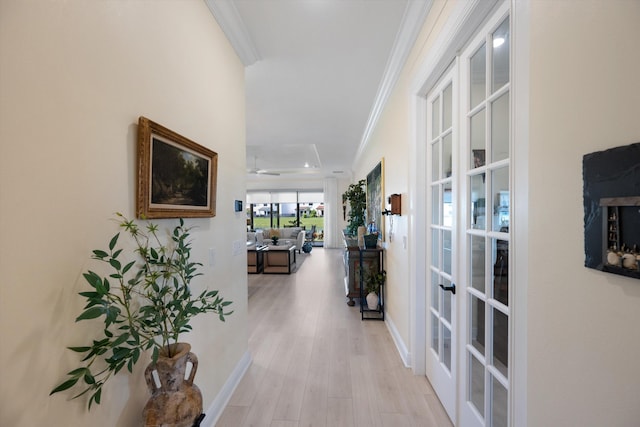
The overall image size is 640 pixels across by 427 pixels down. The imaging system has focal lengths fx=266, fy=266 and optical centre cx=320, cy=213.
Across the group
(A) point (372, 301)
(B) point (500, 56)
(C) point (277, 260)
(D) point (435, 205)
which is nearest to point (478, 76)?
(B) point (500, 56)

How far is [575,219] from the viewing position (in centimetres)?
77

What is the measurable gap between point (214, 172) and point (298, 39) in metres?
1.39

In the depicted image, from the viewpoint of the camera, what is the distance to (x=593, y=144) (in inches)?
28.2

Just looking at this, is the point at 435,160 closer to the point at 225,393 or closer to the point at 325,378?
the point at 325,378

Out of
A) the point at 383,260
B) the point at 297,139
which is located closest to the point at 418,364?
the point at 383,260

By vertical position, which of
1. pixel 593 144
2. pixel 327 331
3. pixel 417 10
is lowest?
pixel 327 331

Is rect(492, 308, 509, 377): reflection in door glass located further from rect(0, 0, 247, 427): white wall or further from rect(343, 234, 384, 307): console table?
rect(343, 234, 384, 307): console table

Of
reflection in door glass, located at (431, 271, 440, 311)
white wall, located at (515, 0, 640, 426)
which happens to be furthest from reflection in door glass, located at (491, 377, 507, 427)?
reflection in door glass, located at (431, 271, 440, 311)

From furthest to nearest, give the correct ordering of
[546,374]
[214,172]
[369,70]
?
[369,70] < [214,172] < [546,374]

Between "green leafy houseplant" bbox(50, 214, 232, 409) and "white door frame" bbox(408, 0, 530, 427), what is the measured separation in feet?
Answer: 4.29

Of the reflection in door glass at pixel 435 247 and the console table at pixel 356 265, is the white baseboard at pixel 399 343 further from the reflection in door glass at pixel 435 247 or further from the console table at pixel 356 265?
the reflection in door glass at pixel 435 247

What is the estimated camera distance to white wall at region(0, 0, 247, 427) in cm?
70

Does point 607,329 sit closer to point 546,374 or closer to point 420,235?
point 546,374

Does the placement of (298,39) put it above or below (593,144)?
above
